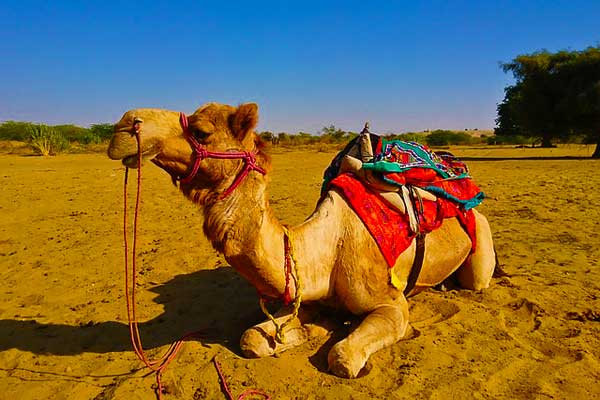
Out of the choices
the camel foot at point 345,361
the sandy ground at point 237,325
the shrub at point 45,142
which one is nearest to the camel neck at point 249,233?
the camel foot at point 345,361

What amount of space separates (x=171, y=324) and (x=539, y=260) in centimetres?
406

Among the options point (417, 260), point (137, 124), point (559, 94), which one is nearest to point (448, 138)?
point (559, 94)

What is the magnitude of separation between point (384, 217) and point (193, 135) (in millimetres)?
1554

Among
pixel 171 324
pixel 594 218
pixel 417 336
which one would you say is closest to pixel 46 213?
pixel 171 324

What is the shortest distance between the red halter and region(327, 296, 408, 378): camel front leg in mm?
1226

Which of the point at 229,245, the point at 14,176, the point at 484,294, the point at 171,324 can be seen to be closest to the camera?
the point at 229,245

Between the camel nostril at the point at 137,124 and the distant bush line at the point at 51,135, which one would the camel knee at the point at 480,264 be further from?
the distant bush line at the point at 51,135

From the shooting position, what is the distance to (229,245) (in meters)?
2.74

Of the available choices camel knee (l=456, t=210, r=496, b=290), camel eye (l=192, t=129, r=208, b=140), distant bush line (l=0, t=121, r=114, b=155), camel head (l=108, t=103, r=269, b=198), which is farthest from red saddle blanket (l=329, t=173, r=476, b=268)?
distant bush line (l=0, t=121, r=114, b=155)

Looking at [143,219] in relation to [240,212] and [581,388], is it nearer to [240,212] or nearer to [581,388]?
[240,212]

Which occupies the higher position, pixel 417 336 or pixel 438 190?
pixel 438 190

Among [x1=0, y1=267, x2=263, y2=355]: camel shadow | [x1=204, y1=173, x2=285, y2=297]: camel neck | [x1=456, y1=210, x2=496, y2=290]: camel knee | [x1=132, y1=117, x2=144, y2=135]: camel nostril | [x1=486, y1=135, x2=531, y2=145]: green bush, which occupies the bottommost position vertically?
[x1=0, y1=267, x2=263, y2=355]: camel shadow

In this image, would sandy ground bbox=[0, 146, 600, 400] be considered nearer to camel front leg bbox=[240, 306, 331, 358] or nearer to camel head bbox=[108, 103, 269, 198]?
camel front leg bbox=[240, 306, 331, 358]

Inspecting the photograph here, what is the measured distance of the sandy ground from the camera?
9.57 feet
